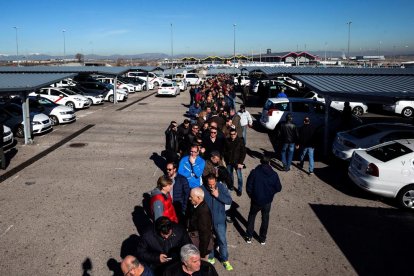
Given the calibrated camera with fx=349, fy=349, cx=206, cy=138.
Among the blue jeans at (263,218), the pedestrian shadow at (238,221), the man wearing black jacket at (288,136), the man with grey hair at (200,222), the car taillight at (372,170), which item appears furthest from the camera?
the man wearing black jacket at (288,136)

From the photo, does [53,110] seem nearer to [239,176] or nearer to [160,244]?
[239,176]

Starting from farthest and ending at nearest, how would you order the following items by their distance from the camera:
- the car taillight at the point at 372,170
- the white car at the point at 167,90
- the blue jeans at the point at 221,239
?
the white car at the point at 167,90 → the car taillight at the point at 372,170 → the blue jeans at the point at 221,239

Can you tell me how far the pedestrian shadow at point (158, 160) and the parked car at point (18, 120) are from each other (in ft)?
19.5

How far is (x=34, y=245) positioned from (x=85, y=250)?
1.03 meters

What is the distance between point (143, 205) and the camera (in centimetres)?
823

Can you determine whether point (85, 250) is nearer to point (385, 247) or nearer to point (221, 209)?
point (221, 209)

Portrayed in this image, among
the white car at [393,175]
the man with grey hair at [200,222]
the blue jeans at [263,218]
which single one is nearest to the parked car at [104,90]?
the white car at [393,175]

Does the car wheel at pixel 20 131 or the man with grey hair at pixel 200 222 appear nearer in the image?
the man with grey hair at pixel 200 222

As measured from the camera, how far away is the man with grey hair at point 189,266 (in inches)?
141

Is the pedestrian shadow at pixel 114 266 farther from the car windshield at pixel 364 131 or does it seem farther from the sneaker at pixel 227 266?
the car windshield at pixel 364 131

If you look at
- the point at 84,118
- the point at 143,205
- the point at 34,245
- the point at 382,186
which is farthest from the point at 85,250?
the point at 84,118

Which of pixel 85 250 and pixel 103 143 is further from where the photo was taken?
pixel 103 143

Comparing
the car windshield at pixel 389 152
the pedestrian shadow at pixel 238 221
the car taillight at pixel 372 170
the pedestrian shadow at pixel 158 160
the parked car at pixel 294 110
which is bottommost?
the pedestrian shadow at pixel 238 221

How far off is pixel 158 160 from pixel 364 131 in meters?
6.81
